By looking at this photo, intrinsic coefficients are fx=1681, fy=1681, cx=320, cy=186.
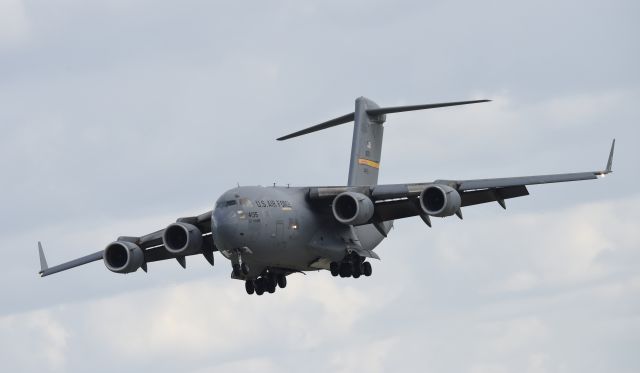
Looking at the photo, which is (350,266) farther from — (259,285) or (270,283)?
(259,285)

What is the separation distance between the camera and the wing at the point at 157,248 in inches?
2093

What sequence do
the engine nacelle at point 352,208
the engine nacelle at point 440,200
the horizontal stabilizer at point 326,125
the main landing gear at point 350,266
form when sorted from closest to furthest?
the engine nacelle at point 440,200
the engine nacelle at point 352,208
the main landing gear at point 350,266
the horizontal stabilizer at point 326,125

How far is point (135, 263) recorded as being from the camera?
5478 cm

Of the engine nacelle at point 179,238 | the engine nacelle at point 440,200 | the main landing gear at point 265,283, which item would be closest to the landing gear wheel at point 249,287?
the main landing gear at point 265,283

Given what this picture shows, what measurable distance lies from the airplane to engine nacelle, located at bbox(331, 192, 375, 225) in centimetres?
3

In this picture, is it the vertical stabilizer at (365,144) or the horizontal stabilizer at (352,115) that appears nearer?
the horizontal stabilizer at (352,115)

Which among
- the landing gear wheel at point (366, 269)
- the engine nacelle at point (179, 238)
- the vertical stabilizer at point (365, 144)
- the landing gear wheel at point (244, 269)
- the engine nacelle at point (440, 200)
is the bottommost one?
the landing gear wheel at point (366, 269)

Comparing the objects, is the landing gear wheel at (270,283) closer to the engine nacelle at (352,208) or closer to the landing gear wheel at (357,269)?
the landing gear wheel at (357,269)

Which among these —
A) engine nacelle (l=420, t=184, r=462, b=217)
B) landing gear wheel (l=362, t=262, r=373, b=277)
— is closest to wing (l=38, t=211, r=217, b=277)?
landing gear wheel (l=362, t=262, r=373, b=277)

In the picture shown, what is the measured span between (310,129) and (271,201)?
205 inches

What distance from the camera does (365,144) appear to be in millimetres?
57781

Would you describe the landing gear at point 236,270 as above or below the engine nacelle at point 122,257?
below

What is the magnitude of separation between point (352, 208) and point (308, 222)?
162 centimetres

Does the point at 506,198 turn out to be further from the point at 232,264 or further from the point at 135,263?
the point at 135,263
